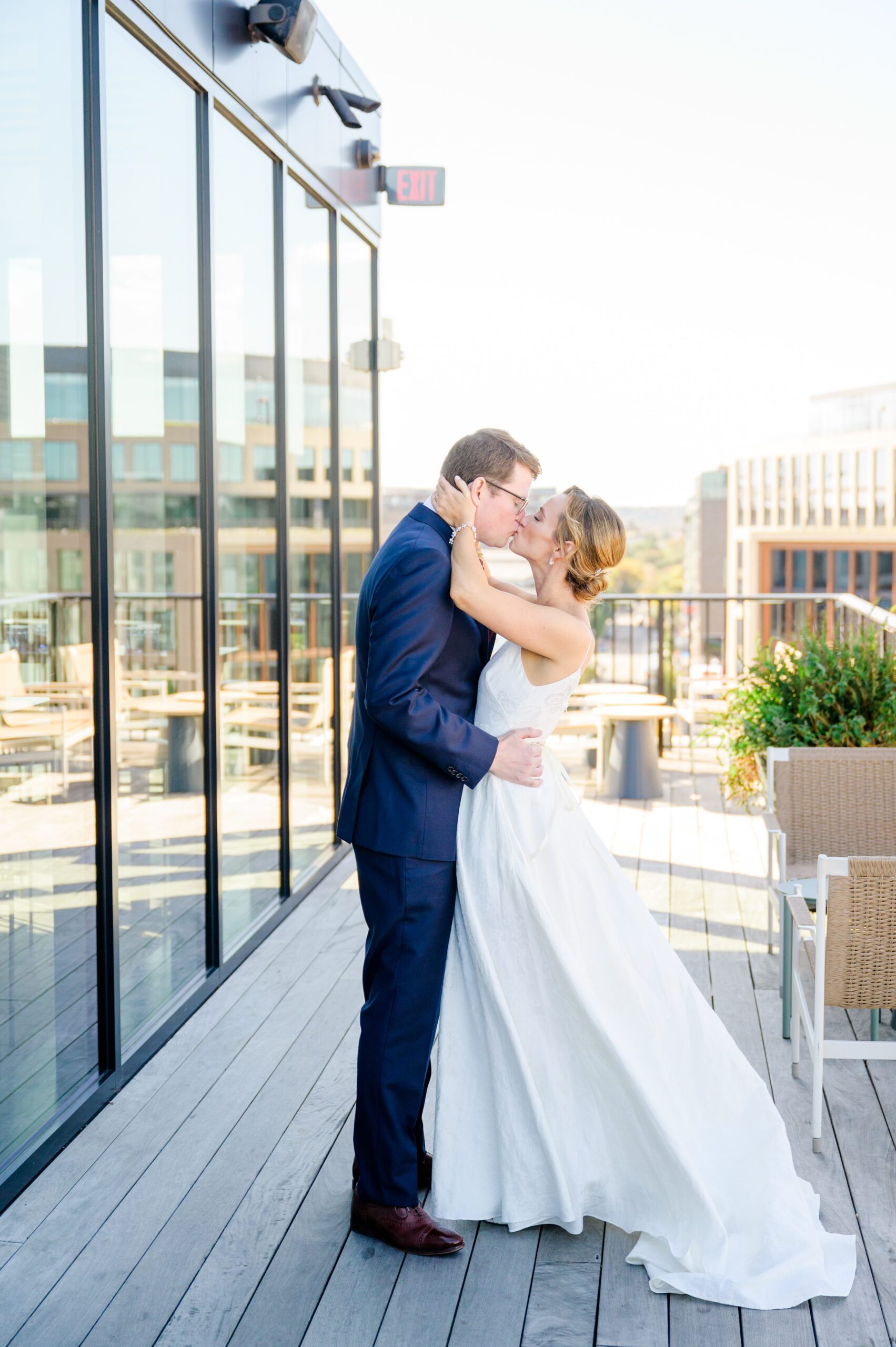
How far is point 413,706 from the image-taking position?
225 centimetres

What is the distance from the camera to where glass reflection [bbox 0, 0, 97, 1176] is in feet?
8.21

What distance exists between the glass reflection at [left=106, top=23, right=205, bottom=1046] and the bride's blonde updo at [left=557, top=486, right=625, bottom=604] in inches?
51.2

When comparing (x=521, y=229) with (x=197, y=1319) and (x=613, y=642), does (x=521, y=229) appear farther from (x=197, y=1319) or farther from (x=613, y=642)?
(x=197, y=1319)

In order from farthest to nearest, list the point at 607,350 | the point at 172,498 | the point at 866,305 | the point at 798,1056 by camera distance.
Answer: the point at 866,305 → the point at 607,350 → the point at 172,498 → the point at 798,1056

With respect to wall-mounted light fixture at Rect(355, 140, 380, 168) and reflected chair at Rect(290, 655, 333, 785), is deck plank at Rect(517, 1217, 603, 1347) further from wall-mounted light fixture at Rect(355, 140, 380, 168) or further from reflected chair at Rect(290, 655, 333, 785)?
wall-mounted light fixture at Rect(355, 140, 380, 168)

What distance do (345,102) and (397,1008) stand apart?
4.07m

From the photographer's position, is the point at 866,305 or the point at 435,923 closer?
the point at 435,923

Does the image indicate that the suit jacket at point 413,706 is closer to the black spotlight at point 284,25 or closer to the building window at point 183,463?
the building window at point 183,463

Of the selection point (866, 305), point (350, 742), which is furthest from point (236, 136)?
point (866, 305)

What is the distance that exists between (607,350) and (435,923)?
6027 centimetres

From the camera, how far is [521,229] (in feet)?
164

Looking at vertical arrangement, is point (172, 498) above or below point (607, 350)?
below

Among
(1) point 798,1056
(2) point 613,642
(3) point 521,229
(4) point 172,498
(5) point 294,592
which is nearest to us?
(1) point 798,1056

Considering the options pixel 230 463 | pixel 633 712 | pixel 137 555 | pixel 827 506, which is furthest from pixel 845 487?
pixel 137 555
